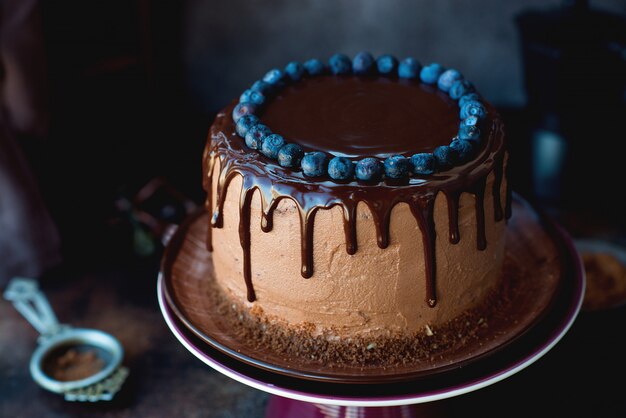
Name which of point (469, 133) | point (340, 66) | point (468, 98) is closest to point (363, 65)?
point (340, 66)

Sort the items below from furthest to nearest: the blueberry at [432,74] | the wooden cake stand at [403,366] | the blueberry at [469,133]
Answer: the blueberry at [432,74] → the blueberry at [469,133] → the wooden cake stand at [403,366]

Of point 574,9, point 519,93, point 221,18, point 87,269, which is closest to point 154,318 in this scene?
point 87,269

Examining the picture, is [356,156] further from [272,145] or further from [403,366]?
[403,366]

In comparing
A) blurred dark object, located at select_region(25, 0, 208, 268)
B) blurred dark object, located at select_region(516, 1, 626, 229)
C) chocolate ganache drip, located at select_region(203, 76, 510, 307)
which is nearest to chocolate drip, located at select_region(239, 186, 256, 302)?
chocolate ganache drip, located at select_region(203, 76, 510, 307)

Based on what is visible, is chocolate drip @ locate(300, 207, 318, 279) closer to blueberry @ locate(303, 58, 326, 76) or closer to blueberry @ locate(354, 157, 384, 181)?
blueberry @ locate(354, 157, 384, 181)

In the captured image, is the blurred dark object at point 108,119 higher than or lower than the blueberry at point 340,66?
lower

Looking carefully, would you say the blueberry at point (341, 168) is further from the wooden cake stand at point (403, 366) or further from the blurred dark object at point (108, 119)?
the blurred dark object at point (108, 119)

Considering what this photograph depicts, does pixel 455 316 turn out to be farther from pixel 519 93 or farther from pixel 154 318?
pixel 519 93

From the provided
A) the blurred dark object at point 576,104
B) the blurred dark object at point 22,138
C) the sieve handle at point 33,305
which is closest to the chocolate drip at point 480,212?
the blurred dark object at point 576,104
